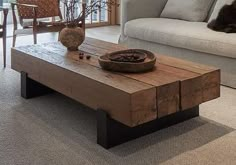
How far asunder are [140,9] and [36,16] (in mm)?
1173

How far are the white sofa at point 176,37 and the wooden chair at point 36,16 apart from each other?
32.8 inches

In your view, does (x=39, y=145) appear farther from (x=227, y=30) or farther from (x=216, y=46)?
(x=227, y=30)

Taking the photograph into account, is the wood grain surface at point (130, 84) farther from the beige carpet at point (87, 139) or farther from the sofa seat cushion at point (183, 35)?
the sofa seat cushion at point (183, 35)

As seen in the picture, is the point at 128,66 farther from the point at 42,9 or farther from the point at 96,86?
the point at 42,9

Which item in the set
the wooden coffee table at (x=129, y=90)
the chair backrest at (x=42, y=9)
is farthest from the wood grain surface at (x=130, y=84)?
the chair backrest at (x=42, y=9)

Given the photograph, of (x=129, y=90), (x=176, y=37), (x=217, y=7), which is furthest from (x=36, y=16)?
(x=129, y=90)

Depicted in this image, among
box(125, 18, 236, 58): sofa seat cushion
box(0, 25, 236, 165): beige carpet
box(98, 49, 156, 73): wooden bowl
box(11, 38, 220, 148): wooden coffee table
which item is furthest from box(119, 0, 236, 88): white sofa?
box(98, 49, 156, 73): wooden bowl

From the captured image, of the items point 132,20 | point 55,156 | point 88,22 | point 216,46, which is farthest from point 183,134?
point 88,22

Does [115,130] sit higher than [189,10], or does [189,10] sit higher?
[189,10]

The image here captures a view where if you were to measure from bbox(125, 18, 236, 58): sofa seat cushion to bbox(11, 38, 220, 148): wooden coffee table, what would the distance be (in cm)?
70

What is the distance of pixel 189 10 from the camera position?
397 centimetres

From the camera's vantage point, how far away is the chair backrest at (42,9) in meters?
4.44

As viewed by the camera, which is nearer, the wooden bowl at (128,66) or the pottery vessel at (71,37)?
the wooden bowl at (128,66)

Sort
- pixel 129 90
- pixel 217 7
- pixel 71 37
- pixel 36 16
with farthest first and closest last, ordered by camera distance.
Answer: pixel 36 16 < pixel 217 7 < pixel 71 37 < pixel 129 90
